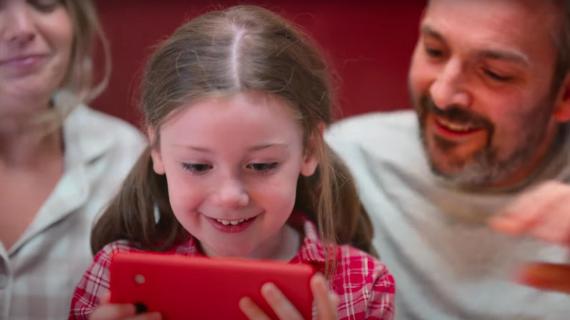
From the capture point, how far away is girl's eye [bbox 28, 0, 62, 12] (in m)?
0.72

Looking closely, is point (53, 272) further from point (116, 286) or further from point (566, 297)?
point (566, 297)

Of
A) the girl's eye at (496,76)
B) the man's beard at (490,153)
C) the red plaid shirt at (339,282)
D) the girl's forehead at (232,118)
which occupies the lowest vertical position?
the red plaid shirt at (339,282)

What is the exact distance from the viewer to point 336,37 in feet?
2.57

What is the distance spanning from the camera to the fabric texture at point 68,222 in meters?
0.76

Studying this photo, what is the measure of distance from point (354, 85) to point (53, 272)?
0.37m

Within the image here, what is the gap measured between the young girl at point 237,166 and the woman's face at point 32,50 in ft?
0.40

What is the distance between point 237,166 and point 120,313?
0.18m

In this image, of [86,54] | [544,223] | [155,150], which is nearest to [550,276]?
[544,223]

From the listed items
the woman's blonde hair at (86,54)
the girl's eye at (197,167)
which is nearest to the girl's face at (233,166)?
the girl's eye at (197,167)

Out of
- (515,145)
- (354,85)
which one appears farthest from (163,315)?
(515,145)

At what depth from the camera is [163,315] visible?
27.7 inches

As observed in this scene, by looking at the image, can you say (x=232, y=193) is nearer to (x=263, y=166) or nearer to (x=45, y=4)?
(x=263, y=166)

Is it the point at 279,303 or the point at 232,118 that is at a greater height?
the point at 232,118

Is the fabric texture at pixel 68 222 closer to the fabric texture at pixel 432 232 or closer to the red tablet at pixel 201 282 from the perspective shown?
the red tablet at pixel 201 282
